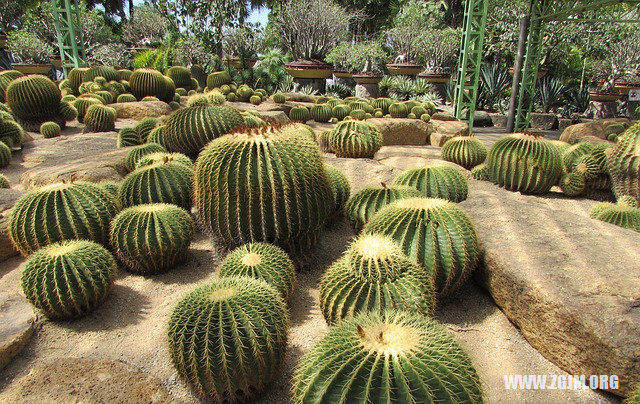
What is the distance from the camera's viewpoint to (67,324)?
2902 millimetres

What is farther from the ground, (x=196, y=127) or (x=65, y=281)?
(x=196, y=127)

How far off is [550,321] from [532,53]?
12.5 metres

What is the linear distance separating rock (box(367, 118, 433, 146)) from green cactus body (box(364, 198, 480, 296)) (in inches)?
257

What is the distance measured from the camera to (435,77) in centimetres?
Answer: 1733

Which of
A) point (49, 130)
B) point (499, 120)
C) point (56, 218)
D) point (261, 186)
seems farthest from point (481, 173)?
point (499, 120)

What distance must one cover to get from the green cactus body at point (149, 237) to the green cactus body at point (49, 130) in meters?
6.39

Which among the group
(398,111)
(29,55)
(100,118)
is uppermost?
(29,55)

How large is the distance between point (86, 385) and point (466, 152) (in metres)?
5.74

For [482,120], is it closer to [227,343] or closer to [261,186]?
[261,186]

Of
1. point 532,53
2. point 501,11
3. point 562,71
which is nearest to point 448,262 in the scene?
point 532,53

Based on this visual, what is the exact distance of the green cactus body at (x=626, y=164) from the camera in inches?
191

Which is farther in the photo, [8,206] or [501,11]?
[501,11]

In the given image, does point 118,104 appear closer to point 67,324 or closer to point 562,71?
point 67,324

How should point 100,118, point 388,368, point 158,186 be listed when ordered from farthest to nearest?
point 100,118 → point 158,186 → point 388,368
